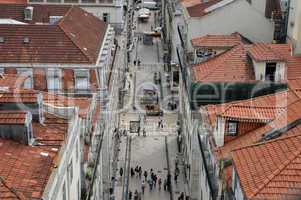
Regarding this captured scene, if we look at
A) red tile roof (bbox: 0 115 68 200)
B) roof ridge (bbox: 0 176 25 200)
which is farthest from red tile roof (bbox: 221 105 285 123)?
roof ridge (bbox: 0 176 25 200)

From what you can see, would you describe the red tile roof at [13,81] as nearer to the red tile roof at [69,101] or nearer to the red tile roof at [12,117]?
the red tile roof at [69,101]

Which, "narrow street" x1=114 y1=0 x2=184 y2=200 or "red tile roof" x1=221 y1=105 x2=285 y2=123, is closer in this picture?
"red tile roof" x1=221 y1=105 x2=285 y2=123

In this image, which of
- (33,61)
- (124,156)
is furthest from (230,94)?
(124,156)

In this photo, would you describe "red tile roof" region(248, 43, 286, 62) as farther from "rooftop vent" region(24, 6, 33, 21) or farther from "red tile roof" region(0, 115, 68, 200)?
"rooftop vent" region(24, 6, 33, 21)

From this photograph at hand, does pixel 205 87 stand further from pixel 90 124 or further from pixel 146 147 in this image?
pixel 146 147

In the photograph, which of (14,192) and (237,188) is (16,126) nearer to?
(14,192)

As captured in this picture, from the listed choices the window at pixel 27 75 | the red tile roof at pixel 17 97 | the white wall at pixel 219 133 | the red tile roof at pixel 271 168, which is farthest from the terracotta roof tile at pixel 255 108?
the window at pixel 27 75

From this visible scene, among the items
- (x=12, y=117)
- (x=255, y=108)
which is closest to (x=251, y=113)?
(x=255, y=108)

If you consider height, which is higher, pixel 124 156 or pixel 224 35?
pixel 224 35

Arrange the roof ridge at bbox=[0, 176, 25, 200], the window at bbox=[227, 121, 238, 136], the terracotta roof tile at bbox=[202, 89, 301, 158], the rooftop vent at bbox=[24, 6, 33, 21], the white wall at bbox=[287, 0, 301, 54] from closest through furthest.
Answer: the roof ridge at bbox=[0, 176, 25, 200], the terracotta roof tile at bbox=[202, 89, 301, 158], the window at bbox=[227, 121, 238, 136], the white wall at bbox=[287, 0, 301, 54], the rooftop vent at bbox=[24, 6, 33, 21]
